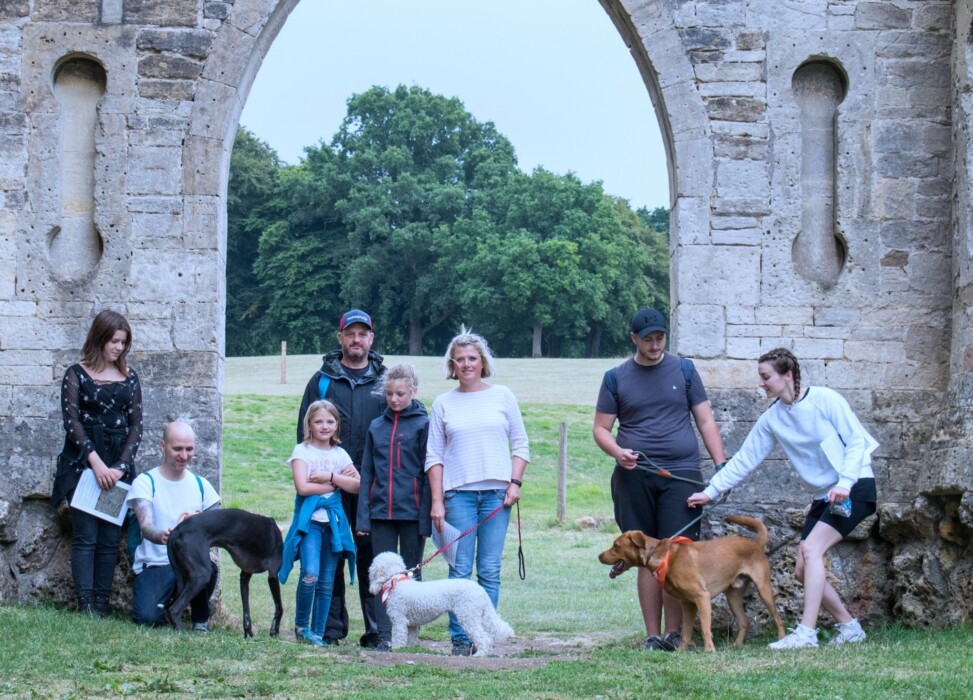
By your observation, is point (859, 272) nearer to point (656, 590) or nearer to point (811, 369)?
point (811, 369)

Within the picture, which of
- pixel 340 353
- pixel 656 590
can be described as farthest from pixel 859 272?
pixel 340 353

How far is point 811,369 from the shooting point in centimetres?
797

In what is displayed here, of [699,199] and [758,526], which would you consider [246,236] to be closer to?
[699,199]

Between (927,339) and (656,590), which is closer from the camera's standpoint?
(656,590)

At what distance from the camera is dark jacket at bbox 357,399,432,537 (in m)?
6.81

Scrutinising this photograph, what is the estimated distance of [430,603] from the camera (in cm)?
623

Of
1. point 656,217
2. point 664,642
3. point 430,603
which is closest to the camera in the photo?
point 430,603

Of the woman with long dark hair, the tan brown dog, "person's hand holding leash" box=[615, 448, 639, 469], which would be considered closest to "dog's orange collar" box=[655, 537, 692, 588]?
the tan brown dog

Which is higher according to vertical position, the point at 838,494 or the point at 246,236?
the point at 246,236

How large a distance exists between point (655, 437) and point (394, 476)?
Answer: 4.23 feet

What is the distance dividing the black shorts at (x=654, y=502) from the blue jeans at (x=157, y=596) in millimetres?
2117

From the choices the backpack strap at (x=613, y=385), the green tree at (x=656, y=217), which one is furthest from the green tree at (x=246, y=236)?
the backpack strap at (x=613, y=385)

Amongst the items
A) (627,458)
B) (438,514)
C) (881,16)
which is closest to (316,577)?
(438,514)

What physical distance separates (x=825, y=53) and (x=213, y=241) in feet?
12.2
